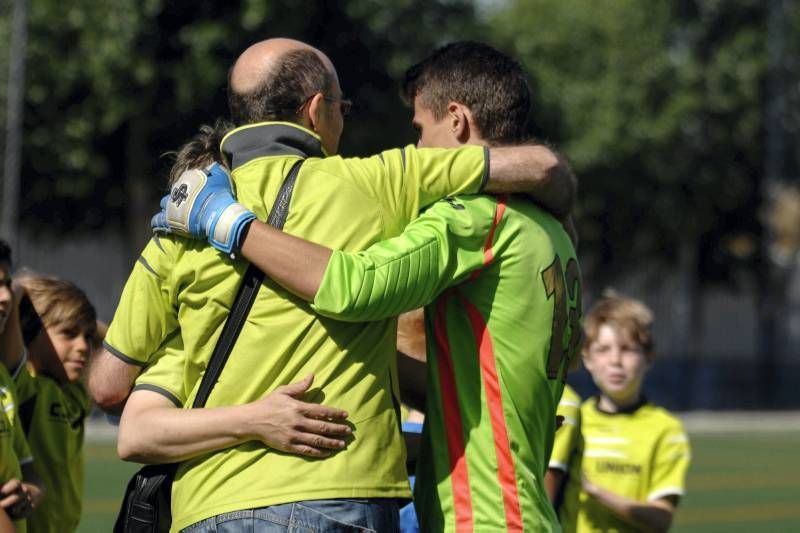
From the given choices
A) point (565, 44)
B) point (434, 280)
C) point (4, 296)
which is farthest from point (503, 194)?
point (565, 44)

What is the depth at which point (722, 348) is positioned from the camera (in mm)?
38469

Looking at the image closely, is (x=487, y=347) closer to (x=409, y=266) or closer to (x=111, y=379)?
(x=409, y=266)

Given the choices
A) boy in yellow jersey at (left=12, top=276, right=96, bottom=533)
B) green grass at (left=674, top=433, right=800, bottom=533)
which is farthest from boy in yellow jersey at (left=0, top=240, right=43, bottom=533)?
green grass at (left=674, top=433, right=800, bottom=533)

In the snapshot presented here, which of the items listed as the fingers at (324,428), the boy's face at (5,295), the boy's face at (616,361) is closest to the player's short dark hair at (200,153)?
the fingers at (324,428)

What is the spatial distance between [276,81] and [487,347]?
2.89 feet

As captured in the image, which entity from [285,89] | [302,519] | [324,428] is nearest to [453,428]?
[324,428]

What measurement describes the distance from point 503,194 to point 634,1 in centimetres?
3203

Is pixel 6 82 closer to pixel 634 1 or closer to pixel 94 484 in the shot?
pixel 94 484

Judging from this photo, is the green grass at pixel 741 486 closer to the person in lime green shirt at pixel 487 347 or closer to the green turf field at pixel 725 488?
the green turf field at pixel 725 488

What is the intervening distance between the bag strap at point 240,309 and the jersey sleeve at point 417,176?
0.62ft

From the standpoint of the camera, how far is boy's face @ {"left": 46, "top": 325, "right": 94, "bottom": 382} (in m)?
5.46

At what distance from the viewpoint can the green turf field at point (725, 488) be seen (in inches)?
535

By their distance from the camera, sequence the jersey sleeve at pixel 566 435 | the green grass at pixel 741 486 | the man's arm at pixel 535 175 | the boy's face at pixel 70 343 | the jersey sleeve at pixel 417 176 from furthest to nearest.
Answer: the green grass at pixel 741 486 < the boy's face at pixel 70 343 < the jersey sleeve at pixel 566 435 < the man's arm at pixel 535 175 < the jersey sleeve at pixel 417 176

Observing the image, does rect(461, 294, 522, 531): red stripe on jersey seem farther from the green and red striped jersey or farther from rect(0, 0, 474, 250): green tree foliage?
rect(0, 0, 474, 250): green tree foliage
